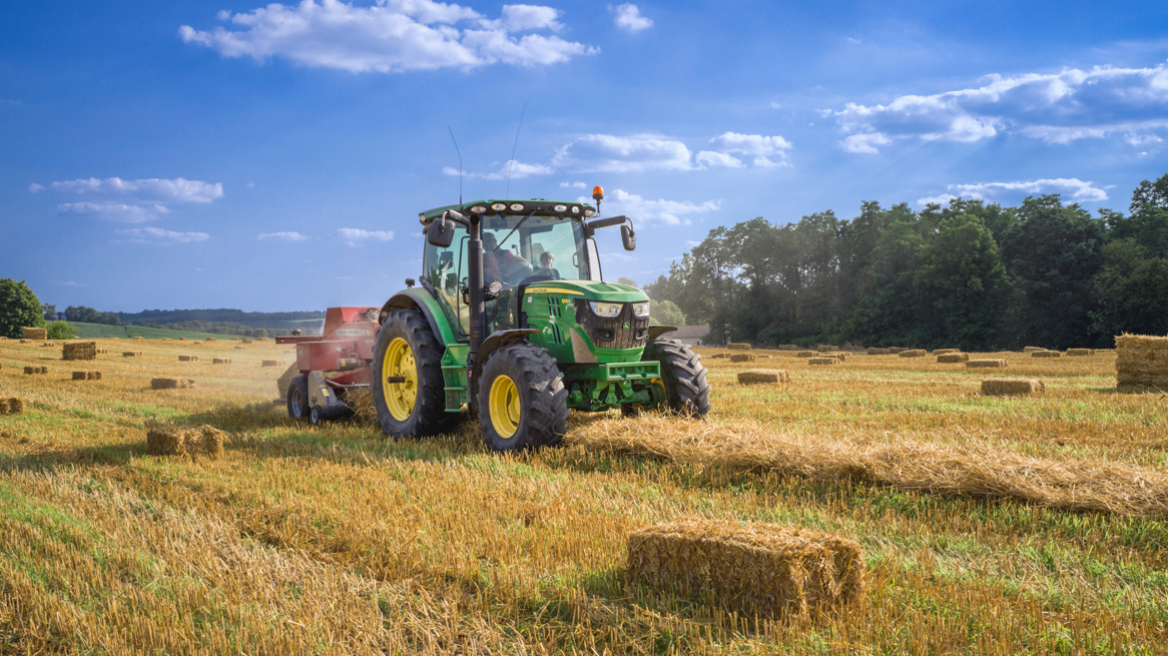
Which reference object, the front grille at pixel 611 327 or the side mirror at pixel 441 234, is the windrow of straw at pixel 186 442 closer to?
the side mirror at pixel 441 234

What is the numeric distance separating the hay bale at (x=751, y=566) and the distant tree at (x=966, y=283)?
5002 centimetres

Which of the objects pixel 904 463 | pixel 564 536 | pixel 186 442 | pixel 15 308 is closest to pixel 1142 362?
pixel 904 463

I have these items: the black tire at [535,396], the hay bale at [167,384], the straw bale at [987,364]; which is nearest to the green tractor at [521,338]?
the black tire at [535,396]

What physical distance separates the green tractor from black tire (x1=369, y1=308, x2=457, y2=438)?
0.04ft

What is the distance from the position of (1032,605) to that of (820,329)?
61.4 meters

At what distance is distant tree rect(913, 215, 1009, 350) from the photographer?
158ft

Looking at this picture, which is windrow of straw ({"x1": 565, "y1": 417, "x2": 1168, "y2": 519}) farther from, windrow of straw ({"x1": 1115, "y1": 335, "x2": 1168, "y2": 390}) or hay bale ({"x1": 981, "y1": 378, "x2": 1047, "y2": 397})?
windrow of straw ({"x1": 1115, "y1": 335, "x2": 1168, "y2": 390})

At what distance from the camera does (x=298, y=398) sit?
10609mm

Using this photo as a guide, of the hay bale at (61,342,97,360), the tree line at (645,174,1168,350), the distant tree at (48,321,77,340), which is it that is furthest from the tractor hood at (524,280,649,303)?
the distant tree at (48,321,77,340)

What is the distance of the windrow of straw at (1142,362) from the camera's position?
13.4 meters

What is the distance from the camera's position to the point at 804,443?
20.9ft

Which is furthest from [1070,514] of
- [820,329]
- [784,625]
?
[820,329]

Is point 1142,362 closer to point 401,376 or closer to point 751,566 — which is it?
point 401,376

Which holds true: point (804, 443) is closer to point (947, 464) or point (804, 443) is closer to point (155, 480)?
point (947, 464)
